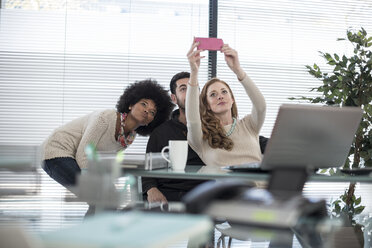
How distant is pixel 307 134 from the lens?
145 cm

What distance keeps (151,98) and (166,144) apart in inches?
20.1

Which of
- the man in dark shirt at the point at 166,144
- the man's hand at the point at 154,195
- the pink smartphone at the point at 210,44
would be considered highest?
the pink smartphone at the point at 210,44

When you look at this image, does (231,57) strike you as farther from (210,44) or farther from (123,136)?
(123,136)

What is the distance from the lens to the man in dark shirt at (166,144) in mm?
2576

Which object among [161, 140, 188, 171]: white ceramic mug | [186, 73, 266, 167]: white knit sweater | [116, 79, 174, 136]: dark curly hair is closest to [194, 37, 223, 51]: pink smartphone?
[186, 73, 266, 167]: white knit sweater

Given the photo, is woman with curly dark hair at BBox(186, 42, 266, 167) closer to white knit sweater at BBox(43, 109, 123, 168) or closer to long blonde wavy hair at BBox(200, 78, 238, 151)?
long blonde wavy hair at BBox(200, 78, 238, 151)

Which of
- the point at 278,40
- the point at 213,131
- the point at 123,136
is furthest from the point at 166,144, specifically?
the point at 278,40

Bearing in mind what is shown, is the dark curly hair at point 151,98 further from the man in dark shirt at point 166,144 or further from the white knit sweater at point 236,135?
the white knit sweater at point 236,135

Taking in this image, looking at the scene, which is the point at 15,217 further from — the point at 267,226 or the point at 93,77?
the point at 93,77

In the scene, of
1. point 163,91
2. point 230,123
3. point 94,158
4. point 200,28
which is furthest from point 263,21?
point 94,158

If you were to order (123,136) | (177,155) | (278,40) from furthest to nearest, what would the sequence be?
1. (278,40)
2. (123,136)
3. (177,155)

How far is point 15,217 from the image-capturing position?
1.30 metres

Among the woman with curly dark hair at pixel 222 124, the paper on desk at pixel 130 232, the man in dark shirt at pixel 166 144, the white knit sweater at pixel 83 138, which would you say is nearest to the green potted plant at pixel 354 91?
the man in dark shirt at pixel 166 144

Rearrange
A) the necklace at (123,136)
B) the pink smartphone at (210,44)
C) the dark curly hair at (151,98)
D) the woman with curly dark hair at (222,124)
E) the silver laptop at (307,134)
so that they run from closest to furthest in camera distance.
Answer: the silver laptop at (307,134) → the pink smartphone at (210,44) → the woman with curly dark hair at (222,124) → the necklace at (123,136) → the dark curly hair at (151,98)
